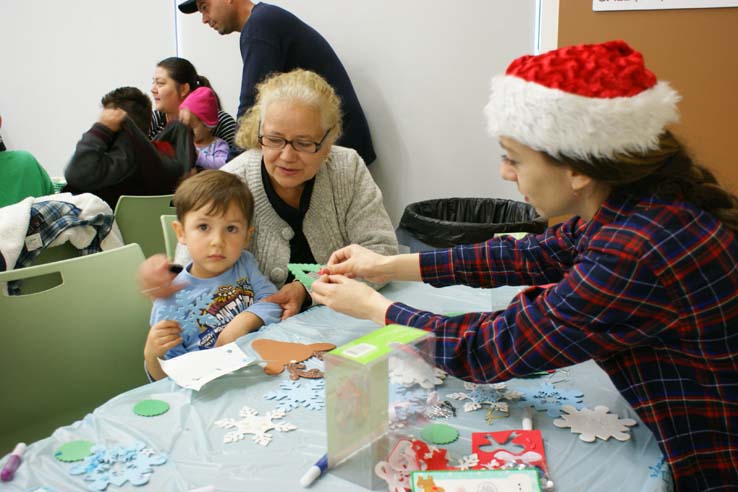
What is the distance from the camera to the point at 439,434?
1007 mm

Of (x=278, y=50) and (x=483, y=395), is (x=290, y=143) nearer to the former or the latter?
(x=483, y=395)

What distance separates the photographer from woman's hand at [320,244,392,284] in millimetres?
1478

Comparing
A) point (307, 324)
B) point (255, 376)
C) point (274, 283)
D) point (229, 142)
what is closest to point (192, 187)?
point (274, 283)

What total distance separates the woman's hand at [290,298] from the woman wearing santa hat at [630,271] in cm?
65

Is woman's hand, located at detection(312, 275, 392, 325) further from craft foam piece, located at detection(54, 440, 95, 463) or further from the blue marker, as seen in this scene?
craft foam piece, located at detection(54, 440, 95, 463)

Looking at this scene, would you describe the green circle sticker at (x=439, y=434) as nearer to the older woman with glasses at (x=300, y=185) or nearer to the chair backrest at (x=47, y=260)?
the older woman with glasses at (x=300, y=185)

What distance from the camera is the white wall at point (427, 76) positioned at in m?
3.16

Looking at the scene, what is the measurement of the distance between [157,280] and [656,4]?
90.9 inches

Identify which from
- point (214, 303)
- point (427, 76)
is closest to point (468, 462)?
point (214, 303)

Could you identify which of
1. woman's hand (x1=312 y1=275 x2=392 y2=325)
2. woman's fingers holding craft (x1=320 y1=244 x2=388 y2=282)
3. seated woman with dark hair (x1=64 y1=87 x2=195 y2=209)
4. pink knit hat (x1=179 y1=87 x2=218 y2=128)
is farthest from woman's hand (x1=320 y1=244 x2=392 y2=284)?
pink knit hat (x1=179 y1=87 x2=218 y2=128)

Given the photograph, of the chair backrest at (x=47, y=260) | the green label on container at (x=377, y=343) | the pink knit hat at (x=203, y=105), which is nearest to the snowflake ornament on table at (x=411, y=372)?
the green label on container at (x=377, y=343)

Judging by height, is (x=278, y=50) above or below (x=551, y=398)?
above

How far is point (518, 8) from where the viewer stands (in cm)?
304

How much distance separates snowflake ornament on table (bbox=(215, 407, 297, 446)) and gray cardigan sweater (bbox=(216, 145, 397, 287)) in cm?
77
